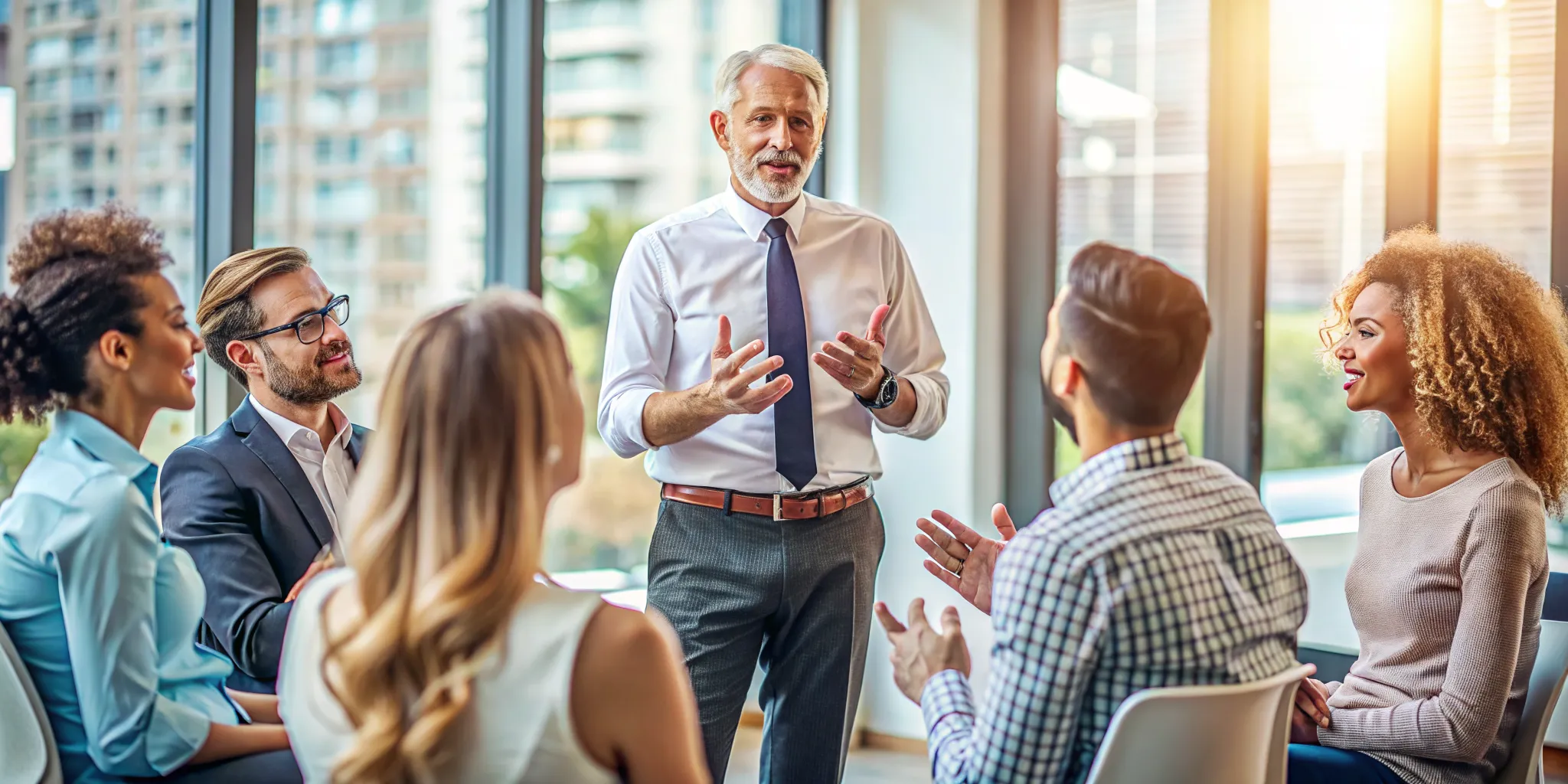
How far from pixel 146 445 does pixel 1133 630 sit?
86.2 inches

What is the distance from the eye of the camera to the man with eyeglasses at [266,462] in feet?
6.37

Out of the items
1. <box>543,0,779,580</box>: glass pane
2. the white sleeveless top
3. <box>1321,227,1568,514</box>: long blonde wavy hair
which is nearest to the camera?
the white sleeveless top

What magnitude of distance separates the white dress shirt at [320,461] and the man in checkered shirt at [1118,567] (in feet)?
3.76

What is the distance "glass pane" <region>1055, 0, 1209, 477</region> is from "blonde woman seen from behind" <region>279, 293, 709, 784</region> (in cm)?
302

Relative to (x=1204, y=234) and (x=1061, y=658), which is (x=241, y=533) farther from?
(x=1204, y=234)

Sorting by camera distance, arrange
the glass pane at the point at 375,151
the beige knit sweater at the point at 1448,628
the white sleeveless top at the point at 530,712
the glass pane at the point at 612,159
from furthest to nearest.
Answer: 1. the glass pane at the point at 612,159
2. the glass pane at the point at 375,151
3. the beige knit sweater at the point at 1448,628
4. the white sleeveless top at the point at 530,712

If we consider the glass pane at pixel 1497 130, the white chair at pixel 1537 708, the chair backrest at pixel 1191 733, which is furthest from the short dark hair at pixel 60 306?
the glass pane at pixel 1497 130

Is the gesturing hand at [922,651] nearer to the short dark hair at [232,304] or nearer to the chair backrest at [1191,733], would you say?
the chair backrest at [1191,733]

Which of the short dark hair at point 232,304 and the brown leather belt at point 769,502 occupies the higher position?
the short dark hair at point 232,304

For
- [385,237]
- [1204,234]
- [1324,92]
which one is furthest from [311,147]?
[1324,92]

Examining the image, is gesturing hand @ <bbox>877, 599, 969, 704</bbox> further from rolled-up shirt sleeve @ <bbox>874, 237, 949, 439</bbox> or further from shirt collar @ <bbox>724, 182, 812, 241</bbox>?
shirt collar @ <bbox>724, 182, 812, 241</bbox>

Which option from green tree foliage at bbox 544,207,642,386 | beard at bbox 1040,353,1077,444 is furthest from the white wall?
beard at bbox 1040,353,1077,444

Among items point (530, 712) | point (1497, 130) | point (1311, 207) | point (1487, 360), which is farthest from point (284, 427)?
point (1497, 130)

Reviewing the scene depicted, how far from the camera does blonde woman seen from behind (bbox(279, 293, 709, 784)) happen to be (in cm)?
122
